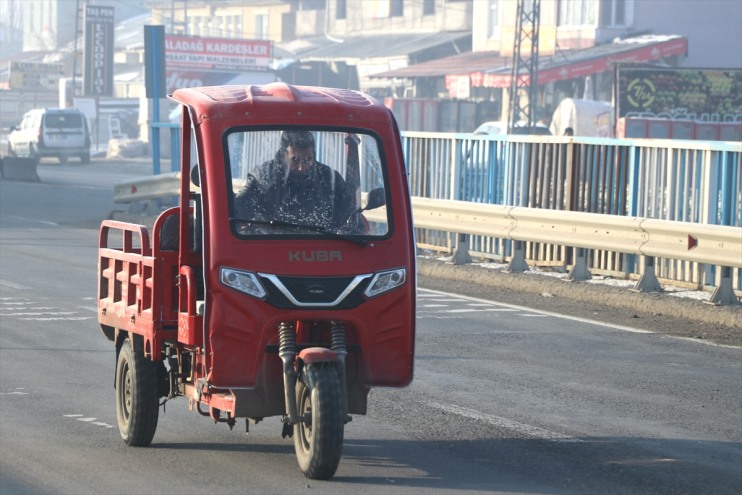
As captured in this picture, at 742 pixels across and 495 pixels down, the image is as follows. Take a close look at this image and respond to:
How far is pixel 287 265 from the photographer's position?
647cm

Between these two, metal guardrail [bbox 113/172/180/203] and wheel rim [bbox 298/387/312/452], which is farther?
metal guardrail [bbox 113/172/180/203]

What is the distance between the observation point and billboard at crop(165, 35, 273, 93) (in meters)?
71.1

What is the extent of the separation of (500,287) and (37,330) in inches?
230

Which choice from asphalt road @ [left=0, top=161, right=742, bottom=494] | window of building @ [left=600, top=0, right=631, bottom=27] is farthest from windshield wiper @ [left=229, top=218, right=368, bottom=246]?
window of building @ [left=600, top=0, right=631, bottom=27]

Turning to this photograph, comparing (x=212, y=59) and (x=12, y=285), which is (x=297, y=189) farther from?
(x=212, y=59)

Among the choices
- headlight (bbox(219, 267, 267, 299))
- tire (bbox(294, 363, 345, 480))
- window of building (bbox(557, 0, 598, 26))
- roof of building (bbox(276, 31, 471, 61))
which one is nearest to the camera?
tire (bbox(294, 363, 345, 480))

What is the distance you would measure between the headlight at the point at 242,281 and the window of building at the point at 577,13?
5180cm

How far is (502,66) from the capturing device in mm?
57781

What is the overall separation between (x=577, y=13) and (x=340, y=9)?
2955cm

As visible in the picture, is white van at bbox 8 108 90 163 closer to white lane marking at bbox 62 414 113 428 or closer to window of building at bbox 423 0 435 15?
window of building at bbox 423 0 435 15

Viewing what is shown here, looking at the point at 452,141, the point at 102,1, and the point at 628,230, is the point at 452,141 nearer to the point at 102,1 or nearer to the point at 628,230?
the point at 628,230

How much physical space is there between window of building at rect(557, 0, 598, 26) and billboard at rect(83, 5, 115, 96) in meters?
23.3

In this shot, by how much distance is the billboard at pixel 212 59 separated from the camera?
71088 millimetres

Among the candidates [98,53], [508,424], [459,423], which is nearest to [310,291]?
[459,423]
